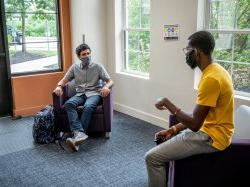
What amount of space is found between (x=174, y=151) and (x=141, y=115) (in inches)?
89.2

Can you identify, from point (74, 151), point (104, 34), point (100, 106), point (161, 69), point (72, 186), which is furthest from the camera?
point (104, 34)

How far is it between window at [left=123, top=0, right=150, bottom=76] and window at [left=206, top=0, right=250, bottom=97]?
1034mm

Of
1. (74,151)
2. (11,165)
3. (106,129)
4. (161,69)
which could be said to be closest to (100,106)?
(106,129)

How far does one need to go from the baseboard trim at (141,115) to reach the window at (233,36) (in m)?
1.07

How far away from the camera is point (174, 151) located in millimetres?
1932

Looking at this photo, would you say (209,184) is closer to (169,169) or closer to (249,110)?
(169,169)

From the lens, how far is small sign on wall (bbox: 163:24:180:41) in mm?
3468

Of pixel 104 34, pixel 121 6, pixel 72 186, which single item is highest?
pixel 121 6

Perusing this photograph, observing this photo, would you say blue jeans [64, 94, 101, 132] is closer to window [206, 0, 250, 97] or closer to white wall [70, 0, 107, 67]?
white wall [70, 0, 107, 67]

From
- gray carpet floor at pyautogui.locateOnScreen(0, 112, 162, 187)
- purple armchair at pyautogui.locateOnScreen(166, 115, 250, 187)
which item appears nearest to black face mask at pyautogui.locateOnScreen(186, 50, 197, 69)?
purple armchair at pyautogui.locateOnScreen(166, 115, 250, 187)

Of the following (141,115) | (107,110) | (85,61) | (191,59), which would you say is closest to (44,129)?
(107,110)

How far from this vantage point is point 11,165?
2.89m

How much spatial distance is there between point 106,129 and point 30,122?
124 cm

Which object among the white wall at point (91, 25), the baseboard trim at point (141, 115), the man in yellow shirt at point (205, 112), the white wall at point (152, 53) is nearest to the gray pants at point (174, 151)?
the man in yellow shirt at point (205, 112)
